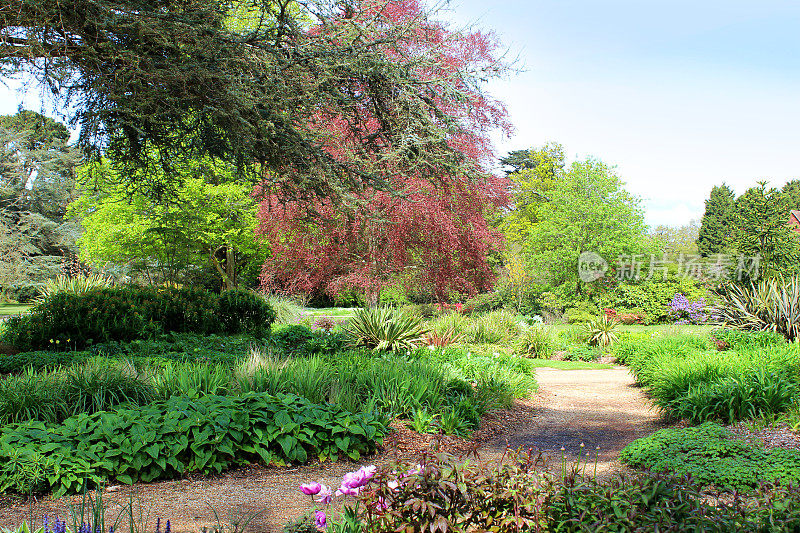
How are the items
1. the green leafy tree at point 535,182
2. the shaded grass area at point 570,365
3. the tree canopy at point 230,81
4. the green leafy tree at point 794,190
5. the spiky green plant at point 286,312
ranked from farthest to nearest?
1. the green leafy tree at point 794,190
2. the green leafy tree at point 535,182
3. the spiky green plant at point 286,312
4. the shaded grass area at point 570,365
5. the tree canopy at point 230,81

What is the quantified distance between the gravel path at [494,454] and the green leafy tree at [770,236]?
586cm

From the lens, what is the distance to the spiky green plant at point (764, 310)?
1027cm

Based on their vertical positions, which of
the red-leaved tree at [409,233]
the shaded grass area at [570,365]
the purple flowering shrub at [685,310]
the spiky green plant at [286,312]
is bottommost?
the shaded grass area at [570,365]

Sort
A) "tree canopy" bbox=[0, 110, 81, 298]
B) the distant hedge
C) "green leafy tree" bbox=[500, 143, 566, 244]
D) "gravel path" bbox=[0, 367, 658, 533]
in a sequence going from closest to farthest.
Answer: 1. "gravel path" bbox=[0, 367, 658, 533]
2. the distant hedge
3. "tree canopy" bbox=[0, 110, 81, 298]
4. "green leafy tree" bbox=[500, 143, 566, 244]

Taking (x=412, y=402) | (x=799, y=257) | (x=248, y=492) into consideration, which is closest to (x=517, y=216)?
(x=799, y=257)

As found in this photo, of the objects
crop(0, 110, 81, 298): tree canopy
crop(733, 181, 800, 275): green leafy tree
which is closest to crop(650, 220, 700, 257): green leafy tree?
crop(733, 181, 800, 275): green leafy tree

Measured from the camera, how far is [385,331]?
984 cm

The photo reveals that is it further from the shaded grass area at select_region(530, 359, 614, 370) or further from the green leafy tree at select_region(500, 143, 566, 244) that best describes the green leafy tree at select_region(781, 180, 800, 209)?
the shaded grass area at select_region(530, 359, 614, 370)

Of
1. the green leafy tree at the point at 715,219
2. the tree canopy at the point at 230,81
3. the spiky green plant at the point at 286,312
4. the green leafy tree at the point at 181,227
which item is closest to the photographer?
the tree canopy at the point at 230,81

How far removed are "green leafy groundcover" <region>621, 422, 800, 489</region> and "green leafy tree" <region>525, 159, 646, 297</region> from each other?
18224 mm

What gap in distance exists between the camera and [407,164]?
8.77m

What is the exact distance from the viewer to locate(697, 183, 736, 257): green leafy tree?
39.2 meters

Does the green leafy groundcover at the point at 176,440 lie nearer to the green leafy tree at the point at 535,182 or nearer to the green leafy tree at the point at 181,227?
the green leafy tree at the point at 181,227

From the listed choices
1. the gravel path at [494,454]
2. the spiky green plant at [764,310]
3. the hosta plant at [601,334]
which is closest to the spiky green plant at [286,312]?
the hosta plant at [601,334]
